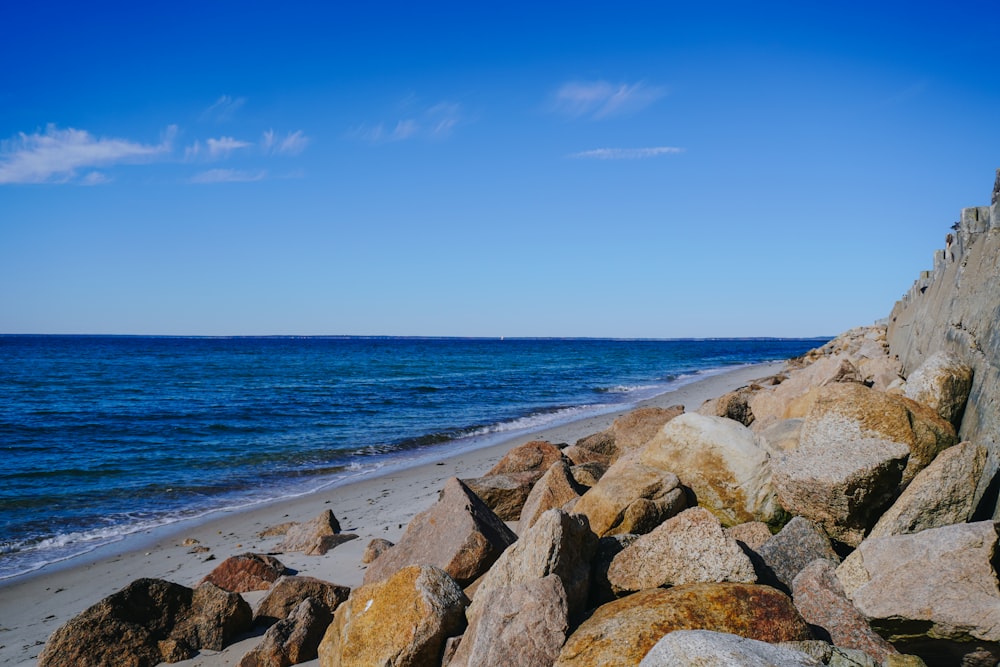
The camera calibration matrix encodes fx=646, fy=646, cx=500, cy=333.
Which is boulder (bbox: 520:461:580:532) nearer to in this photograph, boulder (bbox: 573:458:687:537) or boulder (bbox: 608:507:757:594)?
boulder (bbox: 573:458:687:537)

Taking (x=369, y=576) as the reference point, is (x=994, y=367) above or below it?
above

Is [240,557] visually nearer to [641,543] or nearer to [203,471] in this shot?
[641,543]

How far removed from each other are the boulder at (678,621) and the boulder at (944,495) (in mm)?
1549

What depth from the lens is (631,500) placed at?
5754 mm

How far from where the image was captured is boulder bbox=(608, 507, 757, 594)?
418cm

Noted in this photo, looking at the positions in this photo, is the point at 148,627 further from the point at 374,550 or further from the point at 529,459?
the point at 529,459

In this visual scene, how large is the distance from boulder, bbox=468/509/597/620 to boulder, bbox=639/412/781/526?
209 cm

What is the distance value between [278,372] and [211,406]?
20462 mm

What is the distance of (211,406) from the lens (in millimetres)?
25234

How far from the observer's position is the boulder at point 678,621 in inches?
137

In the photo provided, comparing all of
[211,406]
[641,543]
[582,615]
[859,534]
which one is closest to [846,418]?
[859,534]

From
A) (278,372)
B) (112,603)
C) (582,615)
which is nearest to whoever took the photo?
(582,615)

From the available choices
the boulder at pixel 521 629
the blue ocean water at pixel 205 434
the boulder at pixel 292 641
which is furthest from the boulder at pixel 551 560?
the blue ocean water at pixel 205 434

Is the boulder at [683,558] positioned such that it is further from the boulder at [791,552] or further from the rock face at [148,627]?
the rock face at [148,627]
